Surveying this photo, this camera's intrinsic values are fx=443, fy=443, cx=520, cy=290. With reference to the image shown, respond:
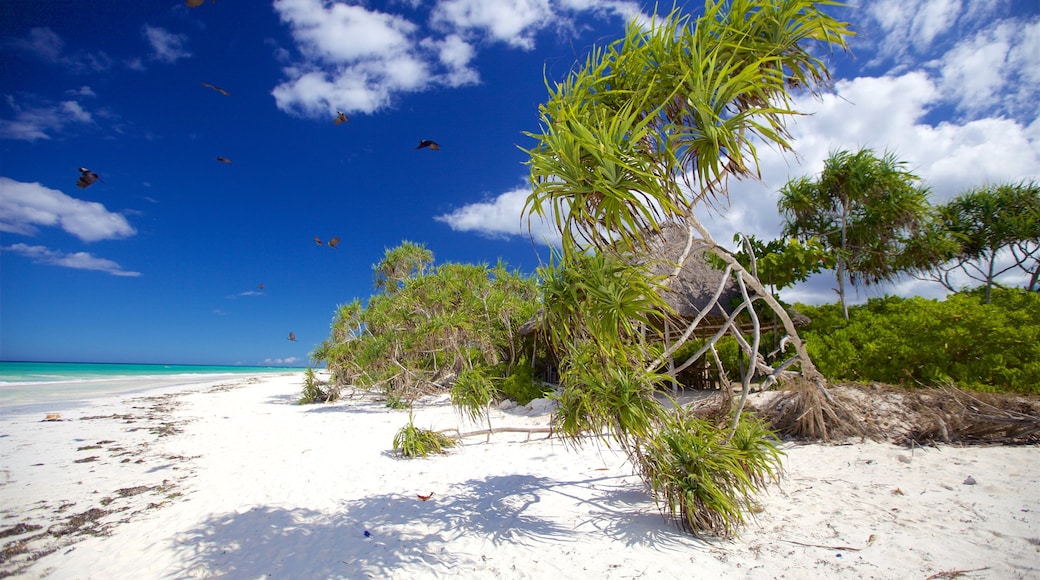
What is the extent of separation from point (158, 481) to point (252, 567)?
3335 millimetres

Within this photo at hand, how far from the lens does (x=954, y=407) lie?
4887 millimetres

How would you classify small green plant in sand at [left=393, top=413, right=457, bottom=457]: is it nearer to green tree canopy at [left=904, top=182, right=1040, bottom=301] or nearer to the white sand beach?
the white sand beach

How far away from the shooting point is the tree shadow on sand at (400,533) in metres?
3.17

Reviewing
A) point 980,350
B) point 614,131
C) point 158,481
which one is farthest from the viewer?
point 980,350

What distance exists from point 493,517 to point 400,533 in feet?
2.60

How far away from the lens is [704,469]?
3127 mm

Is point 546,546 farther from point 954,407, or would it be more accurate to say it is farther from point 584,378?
point 954,407

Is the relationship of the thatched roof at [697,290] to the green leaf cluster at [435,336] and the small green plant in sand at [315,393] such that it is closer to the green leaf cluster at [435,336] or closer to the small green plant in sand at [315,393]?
the green leaf cluster at [435,336]

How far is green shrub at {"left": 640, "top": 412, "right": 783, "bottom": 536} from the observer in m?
3.12

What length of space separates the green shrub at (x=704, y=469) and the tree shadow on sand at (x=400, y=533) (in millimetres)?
256

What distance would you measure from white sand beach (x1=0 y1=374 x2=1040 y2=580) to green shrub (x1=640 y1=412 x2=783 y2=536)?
16 cm

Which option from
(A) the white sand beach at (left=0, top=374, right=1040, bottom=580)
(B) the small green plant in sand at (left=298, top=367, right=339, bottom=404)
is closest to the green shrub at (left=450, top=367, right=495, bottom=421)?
(A) the white sand beach at (left=0, top=374, right=1040, bottom=580)

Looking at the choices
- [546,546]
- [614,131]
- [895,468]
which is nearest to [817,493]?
[895,468]

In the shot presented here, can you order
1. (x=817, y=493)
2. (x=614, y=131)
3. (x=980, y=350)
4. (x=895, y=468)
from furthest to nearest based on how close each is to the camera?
(x=980, y=350)
(x=895, y=468)
(x=817, y=493)
(x=614, y=131)
